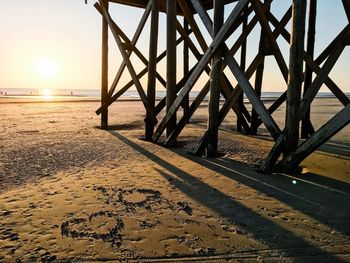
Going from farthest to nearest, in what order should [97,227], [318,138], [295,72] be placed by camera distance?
[295,72]
[318,138]
[97,227]

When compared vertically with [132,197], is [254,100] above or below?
above

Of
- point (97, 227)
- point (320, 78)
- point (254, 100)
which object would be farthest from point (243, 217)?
point (320, 78)

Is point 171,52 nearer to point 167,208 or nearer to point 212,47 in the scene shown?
point 212,47

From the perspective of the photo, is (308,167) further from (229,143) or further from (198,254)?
(198,254)

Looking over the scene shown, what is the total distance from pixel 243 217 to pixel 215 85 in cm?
241

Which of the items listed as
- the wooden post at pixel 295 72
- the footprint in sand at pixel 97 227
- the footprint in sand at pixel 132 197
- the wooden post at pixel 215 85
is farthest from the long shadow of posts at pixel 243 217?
the wooden post at pixel 295 72

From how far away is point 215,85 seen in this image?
14.7ft

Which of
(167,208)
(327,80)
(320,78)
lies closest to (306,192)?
(167,208)

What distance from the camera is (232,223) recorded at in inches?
94.5

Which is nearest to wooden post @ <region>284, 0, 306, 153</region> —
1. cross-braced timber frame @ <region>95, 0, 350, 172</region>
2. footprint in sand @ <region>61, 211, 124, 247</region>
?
cross-braced timber frame @ <region>95, 0, 350, 172</region>

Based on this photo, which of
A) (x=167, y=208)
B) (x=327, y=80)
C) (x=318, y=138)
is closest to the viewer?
(x=167, y=208)

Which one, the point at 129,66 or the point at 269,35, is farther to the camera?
the point at 129,66

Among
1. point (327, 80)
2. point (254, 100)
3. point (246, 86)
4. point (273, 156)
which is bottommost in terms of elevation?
point (273, 156)

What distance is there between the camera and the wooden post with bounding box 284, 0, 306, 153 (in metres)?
3.45
